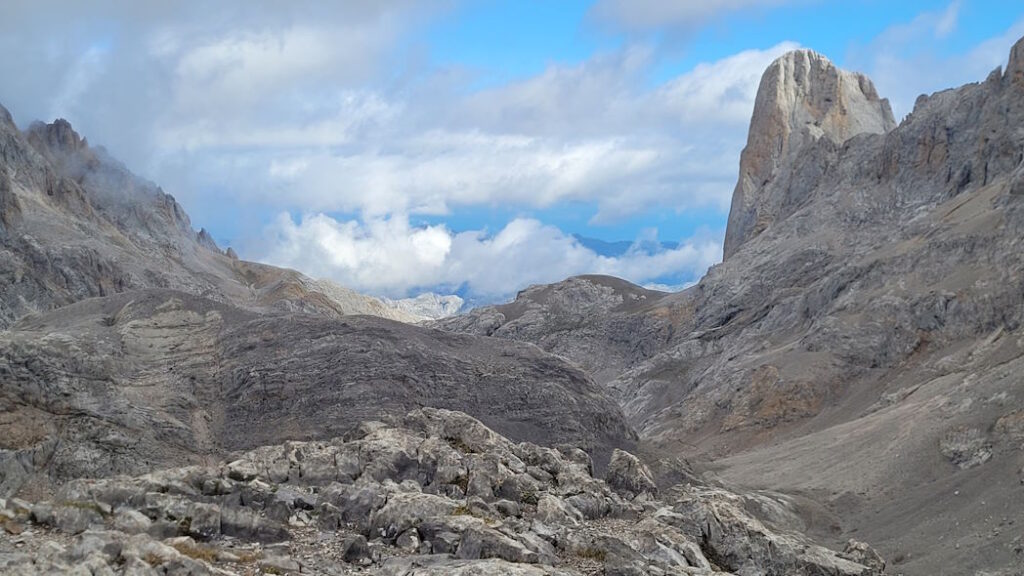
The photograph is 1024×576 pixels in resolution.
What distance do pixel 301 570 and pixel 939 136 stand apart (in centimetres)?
9116

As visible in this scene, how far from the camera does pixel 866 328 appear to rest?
7931 centimetres

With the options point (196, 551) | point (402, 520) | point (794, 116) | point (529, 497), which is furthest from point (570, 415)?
point (794, 116)

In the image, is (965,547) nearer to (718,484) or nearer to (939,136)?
(718,484)

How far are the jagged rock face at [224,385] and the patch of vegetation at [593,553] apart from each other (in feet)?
54.7

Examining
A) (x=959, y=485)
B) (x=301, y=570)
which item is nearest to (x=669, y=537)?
(x=301, y=570)

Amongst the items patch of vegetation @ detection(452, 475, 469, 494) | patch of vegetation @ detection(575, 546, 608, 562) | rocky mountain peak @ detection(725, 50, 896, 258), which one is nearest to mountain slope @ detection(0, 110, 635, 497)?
patch of vegetation @ detection(452, 475, 469, 494)

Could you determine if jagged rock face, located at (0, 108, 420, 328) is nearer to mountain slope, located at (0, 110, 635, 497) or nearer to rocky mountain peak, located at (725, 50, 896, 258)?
mountain slope, located at (0, 110, 635, 497)

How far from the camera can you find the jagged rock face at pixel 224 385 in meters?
36.1

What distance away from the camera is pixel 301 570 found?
2116 centimetres

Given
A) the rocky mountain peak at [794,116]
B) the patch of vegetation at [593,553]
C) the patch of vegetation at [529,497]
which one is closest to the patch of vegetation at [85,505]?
the patch of vegetation at [593,553]

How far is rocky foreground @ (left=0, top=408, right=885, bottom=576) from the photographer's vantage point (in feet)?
69.3

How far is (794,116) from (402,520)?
124265mm

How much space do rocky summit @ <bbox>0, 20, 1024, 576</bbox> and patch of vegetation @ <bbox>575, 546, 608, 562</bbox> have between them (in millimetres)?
63

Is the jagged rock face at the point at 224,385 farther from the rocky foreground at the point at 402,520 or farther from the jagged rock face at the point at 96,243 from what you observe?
the jagged rock face at the point at 96,243
